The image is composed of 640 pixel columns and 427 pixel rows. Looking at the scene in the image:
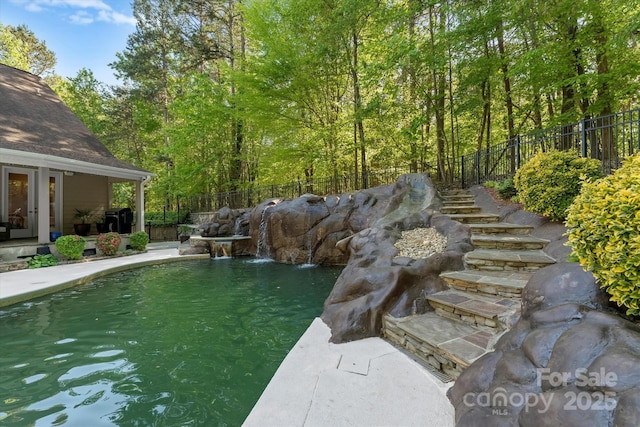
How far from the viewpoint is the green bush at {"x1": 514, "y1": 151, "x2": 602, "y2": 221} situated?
419 cm

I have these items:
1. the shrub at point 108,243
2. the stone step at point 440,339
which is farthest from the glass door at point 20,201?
the stone step at point 440,339

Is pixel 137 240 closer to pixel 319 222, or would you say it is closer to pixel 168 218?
pixel 168 218

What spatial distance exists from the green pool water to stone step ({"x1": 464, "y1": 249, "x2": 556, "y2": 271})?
2.46 m

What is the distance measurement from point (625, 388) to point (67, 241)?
35.3 ft

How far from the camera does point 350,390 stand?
2.29m

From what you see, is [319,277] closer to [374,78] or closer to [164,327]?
[164,327]

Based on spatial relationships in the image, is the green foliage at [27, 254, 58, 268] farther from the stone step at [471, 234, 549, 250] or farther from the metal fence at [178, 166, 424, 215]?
the stone step at [471, 234, 549, 250]

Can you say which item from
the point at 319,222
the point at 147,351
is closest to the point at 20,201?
the point at 319,222

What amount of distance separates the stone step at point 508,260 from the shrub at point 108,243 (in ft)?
33.2

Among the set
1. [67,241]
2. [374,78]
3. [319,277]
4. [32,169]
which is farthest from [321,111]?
[32,169]

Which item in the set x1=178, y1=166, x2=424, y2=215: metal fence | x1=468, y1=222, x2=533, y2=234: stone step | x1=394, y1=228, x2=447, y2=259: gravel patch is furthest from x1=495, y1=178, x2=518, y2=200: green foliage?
x1=178, y1=166, x2=424, y2=215: metal fence

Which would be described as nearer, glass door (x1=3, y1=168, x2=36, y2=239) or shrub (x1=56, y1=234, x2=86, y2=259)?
shrub (x1=56, y1=234, x2=86, y2=259)

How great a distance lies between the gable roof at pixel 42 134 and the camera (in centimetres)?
757

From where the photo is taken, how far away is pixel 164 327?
3.98 meters
